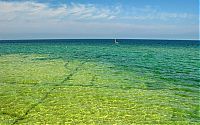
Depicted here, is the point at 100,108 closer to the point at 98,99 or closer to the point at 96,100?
the point at 96,100

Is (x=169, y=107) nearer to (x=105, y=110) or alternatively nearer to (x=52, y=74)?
(x=105, y=110)

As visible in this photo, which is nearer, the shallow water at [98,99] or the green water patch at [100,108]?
the green water patch at [100,108]

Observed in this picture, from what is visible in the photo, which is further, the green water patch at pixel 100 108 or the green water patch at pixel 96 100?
the green water patch at pixel 96 100

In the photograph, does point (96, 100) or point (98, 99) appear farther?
point (98, 99)

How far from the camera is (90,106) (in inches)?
694

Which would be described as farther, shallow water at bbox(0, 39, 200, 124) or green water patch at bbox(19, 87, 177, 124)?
shallow water at bbox(0, 39, 200, 124)

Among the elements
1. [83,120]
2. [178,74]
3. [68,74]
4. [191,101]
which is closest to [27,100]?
[83,120]

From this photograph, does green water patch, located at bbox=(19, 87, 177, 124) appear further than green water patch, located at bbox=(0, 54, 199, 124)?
No

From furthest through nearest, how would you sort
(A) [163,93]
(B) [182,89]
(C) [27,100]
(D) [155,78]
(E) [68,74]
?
1. (E) [68,74]
2. (D) [155,78]
3. (B) [182,89]
4. (A) [163,93]
5. (C) [27,100]

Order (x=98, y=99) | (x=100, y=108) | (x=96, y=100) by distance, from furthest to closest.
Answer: (x=98, y=99)
(x=96, y=100)
(x=100, y=108)

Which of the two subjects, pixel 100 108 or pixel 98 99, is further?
pixel 98 99

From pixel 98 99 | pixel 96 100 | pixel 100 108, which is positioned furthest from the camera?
pixel 98 99

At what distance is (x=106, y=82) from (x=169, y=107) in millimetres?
8597

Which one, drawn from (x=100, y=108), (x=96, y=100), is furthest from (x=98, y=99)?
(x=100, y=108)
